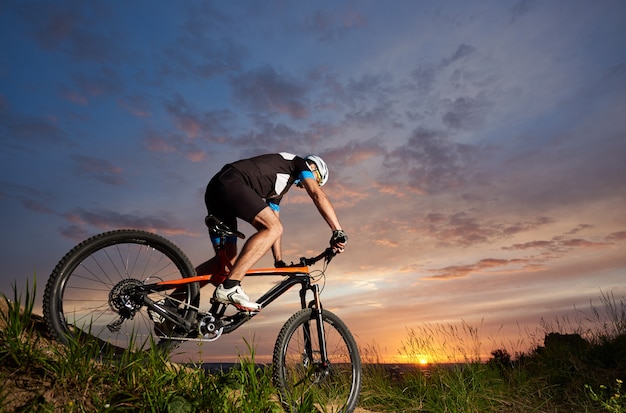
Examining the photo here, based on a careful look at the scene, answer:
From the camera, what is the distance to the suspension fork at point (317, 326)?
539cm

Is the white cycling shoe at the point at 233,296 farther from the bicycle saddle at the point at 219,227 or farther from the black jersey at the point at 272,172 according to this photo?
the black jersey at the point at 272,172

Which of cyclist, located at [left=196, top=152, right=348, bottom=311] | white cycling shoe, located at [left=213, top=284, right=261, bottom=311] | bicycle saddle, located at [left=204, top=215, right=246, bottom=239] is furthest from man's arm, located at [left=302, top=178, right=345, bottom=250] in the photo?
white cycling shoe, located at [left=213, top=284, right=261, bottom=311]

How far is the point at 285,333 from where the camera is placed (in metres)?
5.11

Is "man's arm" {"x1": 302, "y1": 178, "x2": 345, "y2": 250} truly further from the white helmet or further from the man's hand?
the white helmet

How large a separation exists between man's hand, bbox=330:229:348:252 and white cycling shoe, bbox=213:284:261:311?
1130mm

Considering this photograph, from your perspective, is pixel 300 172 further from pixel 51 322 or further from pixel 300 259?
pixel 51 322

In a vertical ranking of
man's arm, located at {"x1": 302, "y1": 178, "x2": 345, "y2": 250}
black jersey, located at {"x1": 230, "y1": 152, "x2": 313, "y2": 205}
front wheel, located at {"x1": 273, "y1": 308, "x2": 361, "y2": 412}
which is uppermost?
black jersey, located at {"x1": 230, "y1": 152, "x2": 313, "y2": 205}

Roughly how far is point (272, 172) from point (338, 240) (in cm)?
101

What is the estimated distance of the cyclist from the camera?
4.91 m

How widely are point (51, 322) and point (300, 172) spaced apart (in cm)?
279

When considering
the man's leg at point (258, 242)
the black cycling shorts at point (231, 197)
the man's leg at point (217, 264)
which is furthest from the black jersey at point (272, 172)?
the man's leg at point (217, 264)

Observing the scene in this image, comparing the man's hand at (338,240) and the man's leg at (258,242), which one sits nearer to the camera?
the man's leg at (258,242)

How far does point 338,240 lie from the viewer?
17.8 ft

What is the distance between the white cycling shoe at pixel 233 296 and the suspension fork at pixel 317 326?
863mm
